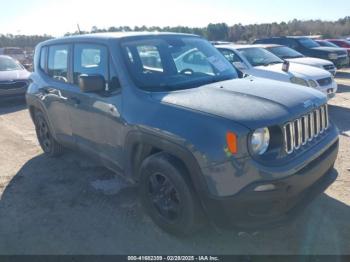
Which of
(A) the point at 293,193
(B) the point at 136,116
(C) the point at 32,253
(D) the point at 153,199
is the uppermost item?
(B) the point at 136,116

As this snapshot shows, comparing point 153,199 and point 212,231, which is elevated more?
point 153,199

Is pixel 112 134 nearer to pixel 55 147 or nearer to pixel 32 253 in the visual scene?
pixel 32 253

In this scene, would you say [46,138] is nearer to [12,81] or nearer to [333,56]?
[12,81]

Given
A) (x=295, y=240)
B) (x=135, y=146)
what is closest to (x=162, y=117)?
(x=135, y=146)

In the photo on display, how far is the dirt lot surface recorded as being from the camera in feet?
10.6

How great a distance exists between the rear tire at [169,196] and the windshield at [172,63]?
82 centimetres

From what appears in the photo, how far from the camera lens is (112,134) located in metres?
3.76

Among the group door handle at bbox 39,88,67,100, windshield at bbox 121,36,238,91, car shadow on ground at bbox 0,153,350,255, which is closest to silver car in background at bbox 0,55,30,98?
door handle at bbox 39,88,67,100

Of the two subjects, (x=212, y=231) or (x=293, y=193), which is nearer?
(x=293, y=193)

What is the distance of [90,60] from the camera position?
162 inches

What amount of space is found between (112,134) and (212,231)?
1461 mm

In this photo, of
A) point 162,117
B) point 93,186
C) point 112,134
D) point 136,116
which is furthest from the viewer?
point 93,186

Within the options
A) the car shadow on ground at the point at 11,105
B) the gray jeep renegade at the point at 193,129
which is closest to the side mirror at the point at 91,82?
the gray jeep renegade at the point at 193,129

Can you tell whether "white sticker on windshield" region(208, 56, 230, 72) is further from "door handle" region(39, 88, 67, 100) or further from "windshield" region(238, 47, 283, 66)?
"windshield" region(238, 47, 283, 66)
